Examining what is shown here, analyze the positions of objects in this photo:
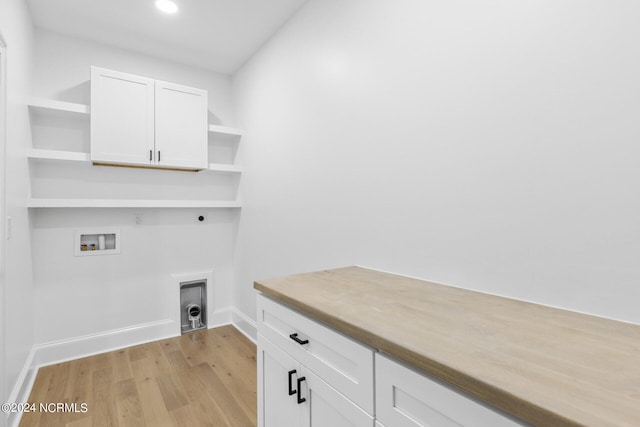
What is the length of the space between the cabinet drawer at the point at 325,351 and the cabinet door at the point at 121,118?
196cm

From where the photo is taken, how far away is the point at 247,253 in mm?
2936

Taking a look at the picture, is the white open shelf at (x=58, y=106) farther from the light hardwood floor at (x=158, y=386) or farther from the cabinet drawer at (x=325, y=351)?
the cabinet drawer at (x=325, y=351)

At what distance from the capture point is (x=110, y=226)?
106 inches

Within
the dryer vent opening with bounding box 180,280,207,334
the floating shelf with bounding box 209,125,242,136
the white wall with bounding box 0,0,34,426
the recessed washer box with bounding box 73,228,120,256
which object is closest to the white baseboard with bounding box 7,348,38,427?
the white wall with bounding box 0,0,34,426

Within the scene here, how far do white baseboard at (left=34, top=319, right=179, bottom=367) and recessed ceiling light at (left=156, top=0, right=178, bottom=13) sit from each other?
2.60m

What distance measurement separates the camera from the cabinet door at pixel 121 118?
2.36 m

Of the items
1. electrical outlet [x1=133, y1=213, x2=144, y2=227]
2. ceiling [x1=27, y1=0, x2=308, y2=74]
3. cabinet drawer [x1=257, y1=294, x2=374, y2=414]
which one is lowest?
cabinet drawer [x1=257, y1=294, x2=374, y2=414]

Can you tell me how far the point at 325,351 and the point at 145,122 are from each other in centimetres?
245

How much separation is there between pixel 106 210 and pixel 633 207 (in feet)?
10.7

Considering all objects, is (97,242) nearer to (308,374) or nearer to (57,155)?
(57,155)

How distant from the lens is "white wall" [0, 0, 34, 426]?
5.32 ft

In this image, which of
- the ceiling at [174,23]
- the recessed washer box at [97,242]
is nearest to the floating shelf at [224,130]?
the ceiling at [174,23]

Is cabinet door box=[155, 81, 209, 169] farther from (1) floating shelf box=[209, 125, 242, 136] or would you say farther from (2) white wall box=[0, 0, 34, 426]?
(2) white wall box=[0, 0, 34, 426]

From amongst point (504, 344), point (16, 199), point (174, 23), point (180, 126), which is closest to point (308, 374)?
point (504, 344)
